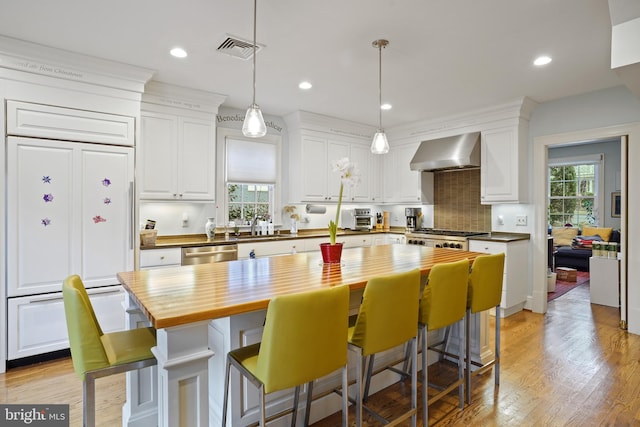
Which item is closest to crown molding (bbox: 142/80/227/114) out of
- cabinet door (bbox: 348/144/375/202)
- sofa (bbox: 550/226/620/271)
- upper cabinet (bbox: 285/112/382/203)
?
upper cabinet (bbox: 285/112/382/203)

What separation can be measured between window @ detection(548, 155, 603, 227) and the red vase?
7.32m

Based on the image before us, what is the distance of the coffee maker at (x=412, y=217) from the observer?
578cm

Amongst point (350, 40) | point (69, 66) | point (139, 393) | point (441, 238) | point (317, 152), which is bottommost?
point (139, 393)

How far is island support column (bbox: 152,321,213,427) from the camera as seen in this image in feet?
4.17

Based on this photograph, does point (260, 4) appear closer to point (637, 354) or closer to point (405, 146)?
point (405, 146)

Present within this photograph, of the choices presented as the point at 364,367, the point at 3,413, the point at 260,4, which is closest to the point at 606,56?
the point at 260,4

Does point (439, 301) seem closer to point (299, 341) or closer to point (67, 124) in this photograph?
point (299, 341)

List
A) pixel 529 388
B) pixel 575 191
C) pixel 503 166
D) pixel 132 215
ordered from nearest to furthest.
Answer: pixel 529 388 < pixel 132 215 < pixel 503 166 < pixel 575 191

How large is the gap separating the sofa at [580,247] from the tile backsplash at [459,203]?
3.37m

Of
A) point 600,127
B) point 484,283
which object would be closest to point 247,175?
point 484,283

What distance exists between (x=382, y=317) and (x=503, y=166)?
3.72 metres

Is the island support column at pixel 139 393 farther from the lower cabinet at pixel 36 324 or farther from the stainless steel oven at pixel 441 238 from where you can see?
the stainless steel oven at pixel 441 238

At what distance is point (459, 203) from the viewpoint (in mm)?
5383

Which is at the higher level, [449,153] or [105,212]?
[449,153]
